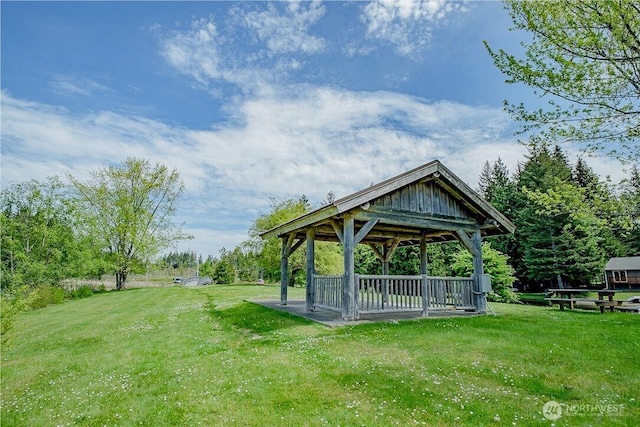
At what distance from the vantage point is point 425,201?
11055 mm

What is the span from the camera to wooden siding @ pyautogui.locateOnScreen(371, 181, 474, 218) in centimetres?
1041

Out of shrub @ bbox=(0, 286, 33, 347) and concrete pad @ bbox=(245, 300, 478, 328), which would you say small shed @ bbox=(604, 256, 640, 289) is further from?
shrub @ bbox=(0, 286, 33, 347)

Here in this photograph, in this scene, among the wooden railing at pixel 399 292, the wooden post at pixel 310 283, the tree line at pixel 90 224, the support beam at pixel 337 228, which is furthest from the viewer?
the tree line at pixel 90 224

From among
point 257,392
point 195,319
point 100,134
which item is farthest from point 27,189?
point 257,392

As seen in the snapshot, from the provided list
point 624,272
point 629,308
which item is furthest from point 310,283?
point 624,272

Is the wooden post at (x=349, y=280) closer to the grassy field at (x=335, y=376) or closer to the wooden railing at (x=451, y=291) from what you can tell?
the grassy field at (x=335, y=376)

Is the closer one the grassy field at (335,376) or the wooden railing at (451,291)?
the grassy field at (335,376)

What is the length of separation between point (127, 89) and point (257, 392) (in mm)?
12985

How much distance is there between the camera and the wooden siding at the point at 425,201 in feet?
34.1

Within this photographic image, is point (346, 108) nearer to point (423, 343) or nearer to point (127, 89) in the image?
point (127, 89)

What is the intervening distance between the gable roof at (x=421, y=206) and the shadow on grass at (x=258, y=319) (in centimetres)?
319

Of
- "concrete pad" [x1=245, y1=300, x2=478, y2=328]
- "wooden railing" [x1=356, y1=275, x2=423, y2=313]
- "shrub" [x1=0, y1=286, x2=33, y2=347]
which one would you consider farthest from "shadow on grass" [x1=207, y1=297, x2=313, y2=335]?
"shrub" [x1=0, y1=286, x2=33, y2=347]

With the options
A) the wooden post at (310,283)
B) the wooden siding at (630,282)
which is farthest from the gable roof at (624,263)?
the wooden post at (310,283)

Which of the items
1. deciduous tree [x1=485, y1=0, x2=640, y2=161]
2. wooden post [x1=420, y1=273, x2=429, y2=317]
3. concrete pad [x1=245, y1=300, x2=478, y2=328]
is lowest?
concrete pad [x1=245, y1=300, x2=478, y2=328]
